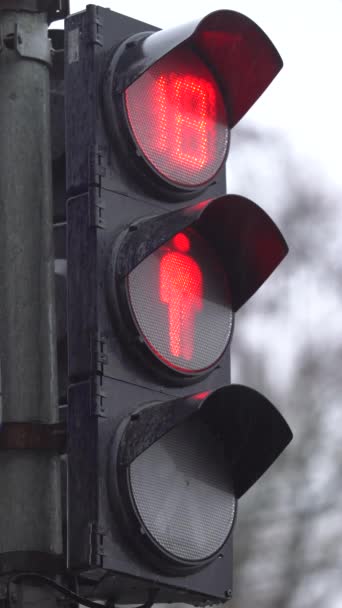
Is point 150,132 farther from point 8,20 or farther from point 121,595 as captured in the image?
point 121,595

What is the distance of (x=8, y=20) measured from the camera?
12.5 ft

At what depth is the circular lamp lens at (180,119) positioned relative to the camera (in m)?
3.76

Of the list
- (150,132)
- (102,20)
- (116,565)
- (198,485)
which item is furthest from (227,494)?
(102,20)

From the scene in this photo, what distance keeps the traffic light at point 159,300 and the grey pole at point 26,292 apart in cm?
7

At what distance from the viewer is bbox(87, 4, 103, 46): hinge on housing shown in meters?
3.79

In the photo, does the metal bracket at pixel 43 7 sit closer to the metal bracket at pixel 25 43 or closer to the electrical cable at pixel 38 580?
the metal bracket at pixel 25 43

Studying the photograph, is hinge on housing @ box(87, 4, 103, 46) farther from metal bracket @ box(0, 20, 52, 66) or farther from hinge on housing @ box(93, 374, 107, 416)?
hinge on housing @ box(93, 374, 107, 416)

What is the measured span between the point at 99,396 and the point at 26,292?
272 mm

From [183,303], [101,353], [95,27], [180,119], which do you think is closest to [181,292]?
[183,303]

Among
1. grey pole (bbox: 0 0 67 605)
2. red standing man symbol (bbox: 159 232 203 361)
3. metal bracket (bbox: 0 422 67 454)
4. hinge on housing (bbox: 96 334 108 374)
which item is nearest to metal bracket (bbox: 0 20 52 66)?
grey pole (bbox: 0 0 67 605)

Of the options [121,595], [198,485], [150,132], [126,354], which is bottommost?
[121,595]

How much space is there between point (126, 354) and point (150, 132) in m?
0.48

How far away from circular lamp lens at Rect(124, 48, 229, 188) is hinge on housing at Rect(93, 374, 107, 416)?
502mm

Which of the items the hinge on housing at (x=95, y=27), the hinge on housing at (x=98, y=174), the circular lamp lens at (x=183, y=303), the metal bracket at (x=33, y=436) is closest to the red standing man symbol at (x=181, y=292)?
the circular lamp lens at (x=183, y=303)
